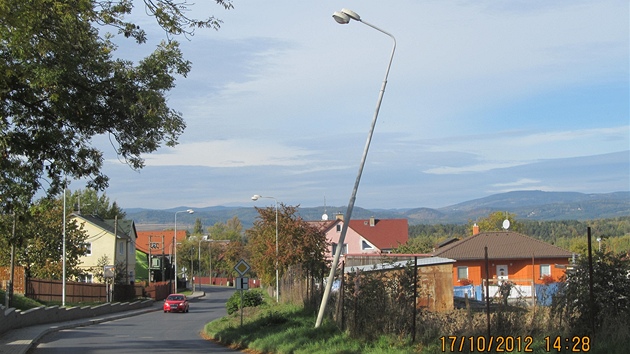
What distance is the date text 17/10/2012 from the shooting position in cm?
1297

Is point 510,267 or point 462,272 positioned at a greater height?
point 510,267

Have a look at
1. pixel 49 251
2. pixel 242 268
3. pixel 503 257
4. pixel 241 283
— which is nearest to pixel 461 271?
pixel 503 257

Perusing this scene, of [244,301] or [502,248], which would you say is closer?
[244,301]

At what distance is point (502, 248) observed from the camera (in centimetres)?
5647

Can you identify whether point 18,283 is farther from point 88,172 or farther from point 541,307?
point 541,307

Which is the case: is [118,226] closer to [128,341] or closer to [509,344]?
[128,341]

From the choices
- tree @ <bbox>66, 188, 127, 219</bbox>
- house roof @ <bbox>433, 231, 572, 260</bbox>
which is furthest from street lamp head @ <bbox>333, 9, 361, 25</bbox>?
tree @ <bbox>66, 188, 127, 219</bbox>

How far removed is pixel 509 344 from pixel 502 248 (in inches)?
1721

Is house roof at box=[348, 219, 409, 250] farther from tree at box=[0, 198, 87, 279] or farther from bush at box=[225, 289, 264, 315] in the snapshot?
bush at box=[225, 289, 264, 315]

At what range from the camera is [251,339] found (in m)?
23.2

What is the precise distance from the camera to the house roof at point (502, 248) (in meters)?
53.7

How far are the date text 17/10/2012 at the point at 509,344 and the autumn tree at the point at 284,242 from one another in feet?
119

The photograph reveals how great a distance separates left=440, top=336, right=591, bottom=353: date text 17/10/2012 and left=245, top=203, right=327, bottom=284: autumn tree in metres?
36.3

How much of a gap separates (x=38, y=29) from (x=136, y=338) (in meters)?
16.4
